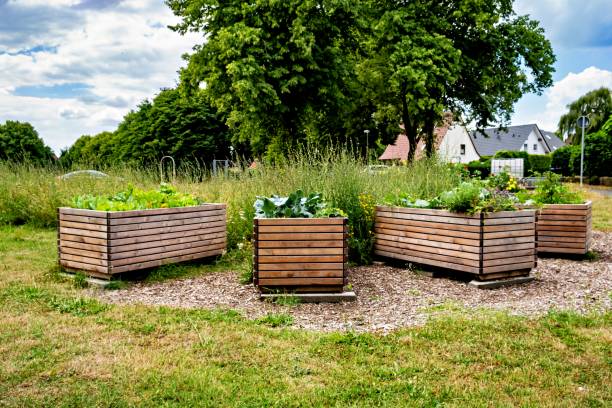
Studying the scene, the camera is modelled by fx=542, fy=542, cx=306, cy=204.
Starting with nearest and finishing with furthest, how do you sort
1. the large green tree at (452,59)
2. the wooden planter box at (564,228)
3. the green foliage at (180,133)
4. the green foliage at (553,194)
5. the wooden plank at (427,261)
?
the wooden plank at (427,261) → the wooden planter box at (564,228) → the green foliage at (553,194) → the large green tree at (452,59) → the green foliage at (180,133)

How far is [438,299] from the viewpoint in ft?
17.7

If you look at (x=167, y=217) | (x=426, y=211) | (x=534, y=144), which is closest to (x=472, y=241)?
(x=426, y=211)

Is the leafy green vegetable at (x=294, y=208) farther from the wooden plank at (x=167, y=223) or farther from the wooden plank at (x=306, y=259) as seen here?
the wooden plank at (x=167, y=223)

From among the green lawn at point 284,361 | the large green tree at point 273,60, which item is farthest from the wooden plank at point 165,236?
the large green tree at point 273,60

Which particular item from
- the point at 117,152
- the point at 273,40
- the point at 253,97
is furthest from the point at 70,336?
the point at 117,152

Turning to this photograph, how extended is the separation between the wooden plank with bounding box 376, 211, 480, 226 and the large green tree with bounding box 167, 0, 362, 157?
33.5 ft

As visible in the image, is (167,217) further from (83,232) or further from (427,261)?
(427,261)

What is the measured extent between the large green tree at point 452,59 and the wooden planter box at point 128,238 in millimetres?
13521

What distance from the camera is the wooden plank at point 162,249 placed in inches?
238

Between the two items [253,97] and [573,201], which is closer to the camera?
[573,201]

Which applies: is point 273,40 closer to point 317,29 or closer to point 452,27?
point 317,29

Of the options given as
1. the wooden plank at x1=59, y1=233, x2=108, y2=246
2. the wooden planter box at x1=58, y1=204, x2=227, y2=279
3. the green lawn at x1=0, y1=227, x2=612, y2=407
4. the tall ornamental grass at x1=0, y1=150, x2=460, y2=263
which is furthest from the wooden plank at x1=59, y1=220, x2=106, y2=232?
the tall ornamental grass at x1=0, y1=150, x2=460, y2=263

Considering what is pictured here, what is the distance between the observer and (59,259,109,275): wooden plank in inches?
237

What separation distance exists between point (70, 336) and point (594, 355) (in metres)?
3.82
